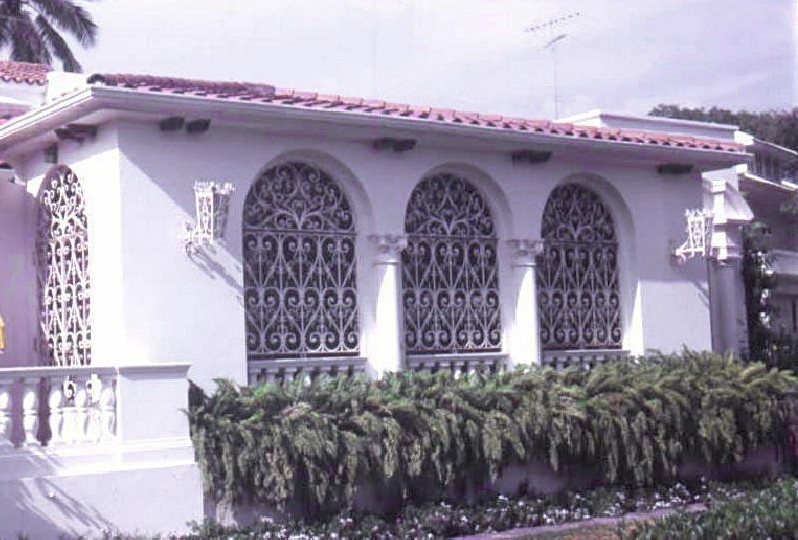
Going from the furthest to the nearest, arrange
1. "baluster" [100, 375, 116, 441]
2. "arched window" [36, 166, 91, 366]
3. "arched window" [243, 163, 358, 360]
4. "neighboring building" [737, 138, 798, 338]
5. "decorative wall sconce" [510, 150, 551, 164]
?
1. "neighboring building" [737, 138, 798, 338]
2. "decorative wall sconce" [510, 150, 551, 164]
3. "arched window" [243, 163, 358, 360]
4. "arched window" [36, 166, 91, 366]
5. "baluster" [100, 375, 116, 441]

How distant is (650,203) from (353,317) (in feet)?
15.4

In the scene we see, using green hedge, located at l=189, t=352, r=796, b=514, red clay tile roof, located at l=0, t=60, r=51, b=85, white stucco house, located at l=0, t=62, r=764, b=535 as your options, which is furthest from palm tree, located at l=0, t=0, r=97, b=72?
green hedge, located at l=189, t=352, r=796, b=514

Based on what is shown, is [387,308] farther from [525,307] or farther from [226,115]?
[226,115]

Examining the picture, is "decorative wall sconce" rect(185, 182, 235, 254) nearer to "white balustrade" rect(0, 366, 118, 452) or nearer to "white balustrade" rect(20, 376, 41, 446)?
"white balustrade" rect(0, 366, 118, 452)

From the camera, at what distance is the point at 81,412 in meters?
11.9

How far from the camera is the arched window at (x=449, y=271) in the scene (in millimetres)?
15305

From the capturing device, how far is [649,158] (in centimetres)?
1703

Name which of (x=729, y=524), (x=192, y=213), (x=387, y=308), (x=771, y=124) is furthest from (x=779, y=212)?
(x=771, y=124)

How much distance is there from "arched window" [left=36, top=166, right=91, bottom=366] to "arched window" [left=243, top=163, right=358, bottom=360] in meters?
1.65

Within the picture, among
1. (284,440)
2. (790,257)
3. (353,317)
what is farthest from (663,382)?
(790,257)

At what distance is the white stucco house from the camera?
1203cm

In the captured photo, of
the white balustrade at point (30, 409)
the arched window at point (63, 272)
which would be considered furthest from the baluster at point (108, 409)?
the arched window at point (63, 272)

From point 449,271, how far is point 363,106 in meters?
2.25

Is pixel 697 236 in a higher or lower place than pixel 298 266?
higher
